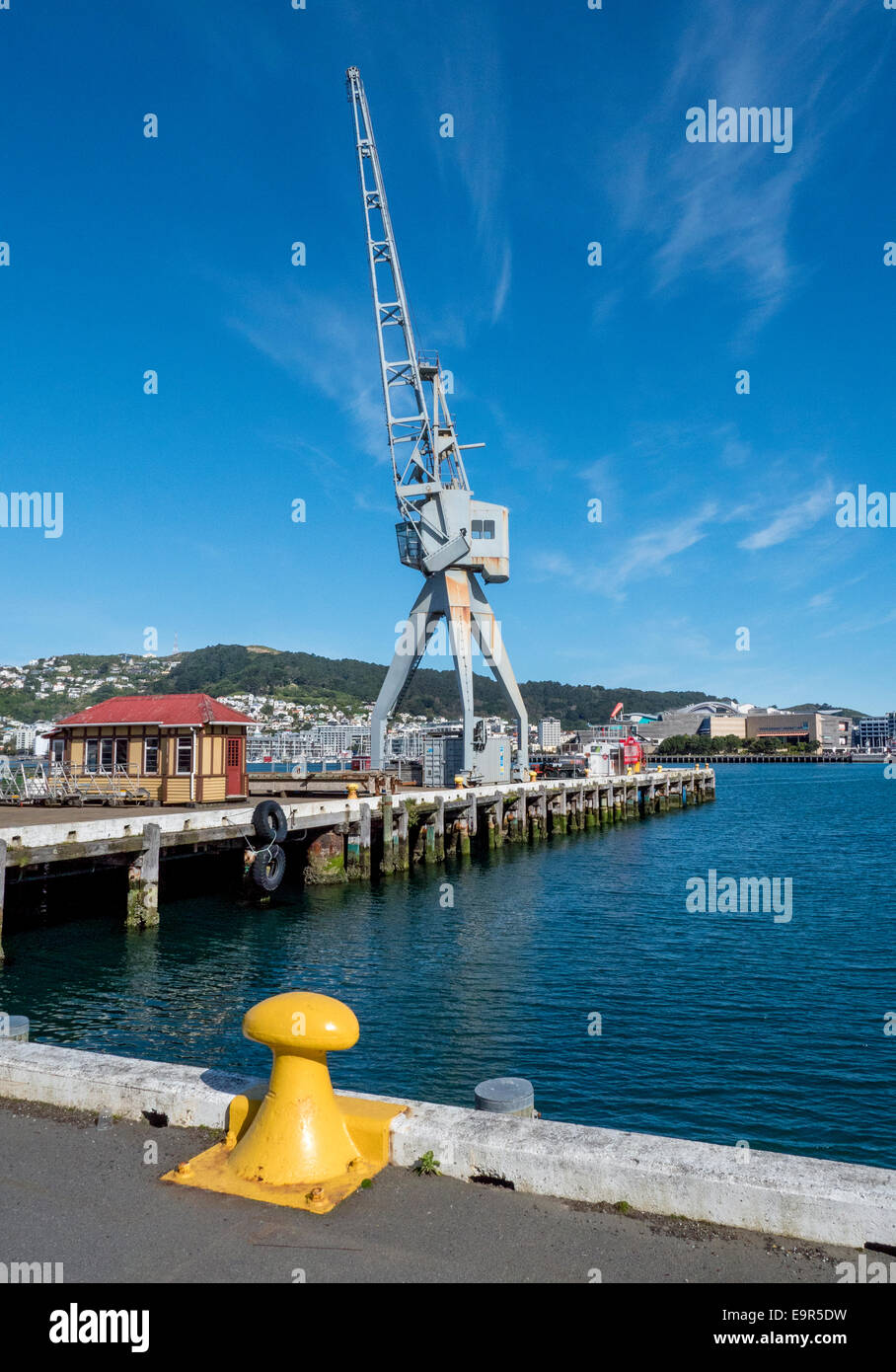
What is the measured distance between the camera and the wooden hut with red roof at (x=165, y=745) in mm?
31125

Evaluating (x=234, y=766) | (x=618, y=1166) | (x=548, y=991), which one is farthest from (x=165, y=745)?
(x=618, y=1166)

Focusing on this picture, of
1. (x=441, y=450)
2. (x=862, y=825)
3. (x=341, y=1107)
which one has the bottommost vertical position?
(x=862, y=825)

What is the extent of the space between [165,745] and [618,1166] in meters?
28.4

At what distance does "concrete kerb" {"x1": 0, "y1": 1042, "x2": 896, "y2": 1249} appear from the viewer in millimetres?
4664

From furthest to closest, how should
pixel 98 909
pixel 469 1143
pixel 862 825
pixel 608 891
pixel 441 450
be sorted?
1. pixel 862 825
2. pixel 441 450
3. pixel 608 891
4. pixel 98 909
5. pixel 469 1143

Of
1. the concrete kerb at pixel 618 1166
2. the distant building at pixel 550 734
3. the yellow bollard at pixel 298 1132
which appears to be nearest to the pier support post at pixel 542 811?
the concrete kerb at pixel 618 1166

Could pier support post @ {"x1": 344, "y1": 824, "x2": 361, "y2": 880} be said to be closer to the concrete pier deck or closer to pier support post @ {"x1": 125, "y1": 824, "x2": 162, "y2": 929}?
pier support post @ {"x1": 125, "y1": 824, "x2": 162, "y2": 929}

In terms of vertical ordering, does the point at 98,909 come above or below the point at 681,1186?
below

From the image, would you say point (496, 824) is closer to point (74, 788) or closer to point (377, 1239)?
point (74, 788)

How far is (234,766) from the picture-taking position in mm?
33250

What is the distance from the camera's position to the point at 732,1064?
43.2ft
